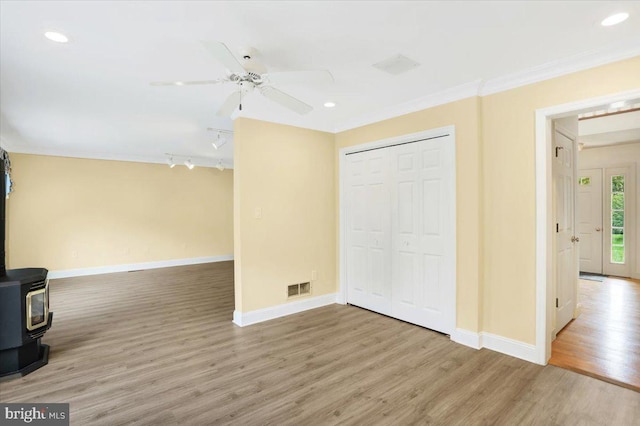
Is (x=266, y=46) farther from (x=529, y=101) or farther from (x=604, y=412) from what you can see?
(x=604, y=412)

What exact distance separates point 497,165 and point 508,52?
41.0 inches

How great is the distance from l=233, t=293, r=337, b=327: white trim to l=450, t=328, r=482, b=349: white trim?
188 centimetres

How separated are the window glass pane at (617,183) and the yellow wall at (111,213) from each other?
8914mm

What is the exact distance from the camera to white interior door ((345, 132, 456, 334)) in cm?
341

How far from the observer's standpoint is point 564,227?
11.4ft

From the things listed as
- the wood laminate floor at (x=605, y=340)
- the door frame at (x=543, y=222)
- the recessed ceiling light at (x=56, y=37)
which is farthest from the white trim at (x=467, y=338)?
the recessed ceiling light at (x=56, y=37)

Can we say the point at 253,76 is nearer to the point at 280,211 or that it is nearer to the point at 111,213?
the point at 280,211

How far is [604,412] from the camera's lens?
212cm

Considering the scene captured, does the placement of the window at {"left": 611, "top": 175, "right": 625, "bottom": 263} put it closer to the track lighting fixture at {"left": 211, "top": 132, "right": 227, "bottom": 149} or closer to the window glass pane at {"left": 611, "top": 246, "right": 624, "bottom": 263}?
the window glass pane at {"left": 611, "top": 246, "right": 624, "bottom": 263}

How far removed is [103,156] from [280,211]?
550 cm

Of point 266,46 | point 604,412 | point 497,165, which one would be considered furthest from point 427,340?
point 266,46

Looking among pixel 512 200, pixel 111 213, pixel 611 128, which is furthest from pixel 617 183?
pixel 111 213

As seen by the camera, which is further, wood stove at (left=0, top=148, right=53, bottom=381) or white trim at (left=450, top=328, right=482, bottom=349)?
white trim at (left=450, top=328, right=482, bottom=349)

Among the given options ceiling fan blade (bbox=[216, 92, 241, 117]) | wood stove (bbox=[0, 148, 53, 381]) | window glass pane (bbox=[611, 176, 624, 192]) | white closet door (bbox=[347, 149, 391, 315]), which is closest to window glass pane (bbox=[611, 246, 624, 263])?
window glass pane (bbox=[611, 176, 624, 192])
